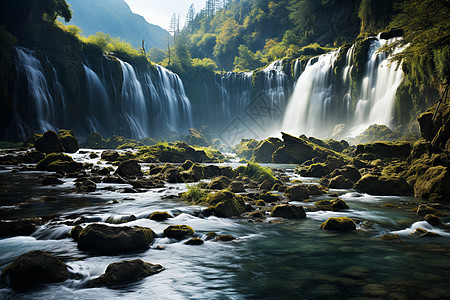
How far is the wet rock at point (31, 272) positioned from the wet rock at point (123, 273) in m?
0.55

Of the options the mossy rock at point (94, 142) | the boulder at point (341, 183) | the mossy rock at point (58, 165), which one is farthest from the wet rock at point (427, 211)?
the mossy rock at point (94, 142)

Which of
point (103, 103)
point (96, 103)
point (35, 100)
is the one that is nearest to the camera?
point (35, 100)

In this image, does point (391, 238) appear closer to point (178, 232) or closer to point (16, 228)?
A: point (178, 232)

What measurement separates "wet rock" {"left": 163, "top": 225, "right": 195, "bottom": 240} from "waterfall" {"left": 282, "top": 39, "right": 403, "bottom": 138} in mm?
30989

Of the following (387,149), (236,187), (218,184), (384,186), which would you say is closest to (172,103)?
(387,149)

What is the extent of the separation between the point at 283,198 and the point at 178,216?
14.9 ft

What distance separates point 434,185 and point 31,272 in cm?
1131

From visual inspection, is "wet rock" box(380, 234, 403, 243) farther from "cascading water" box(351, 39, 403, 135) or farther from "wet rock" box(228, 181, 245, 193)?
"cascading water" box(351, 39, 403, 135)

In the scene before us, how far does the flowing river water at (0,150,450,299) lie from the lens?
3.50 meters

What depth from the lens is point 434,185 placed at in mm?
9258

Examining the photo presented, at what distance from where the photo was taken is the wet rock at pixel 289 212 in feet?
24.5

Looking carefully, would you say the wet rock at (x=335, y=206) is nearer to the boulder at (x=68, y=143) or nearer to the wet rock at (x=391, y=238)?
the wet rock at (x=391, y=238)

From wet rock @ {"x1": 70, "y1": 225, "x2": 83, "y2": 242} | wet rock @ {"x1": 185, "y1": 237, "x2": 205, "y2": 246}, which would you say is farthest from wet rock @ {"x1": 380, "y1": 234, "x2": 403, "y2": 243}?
wet rock @ {"x1": 70, "y1": 225, "x2": 83, "y2": 242}

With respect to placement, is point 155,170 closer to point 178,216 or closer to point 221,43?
point 178,216
